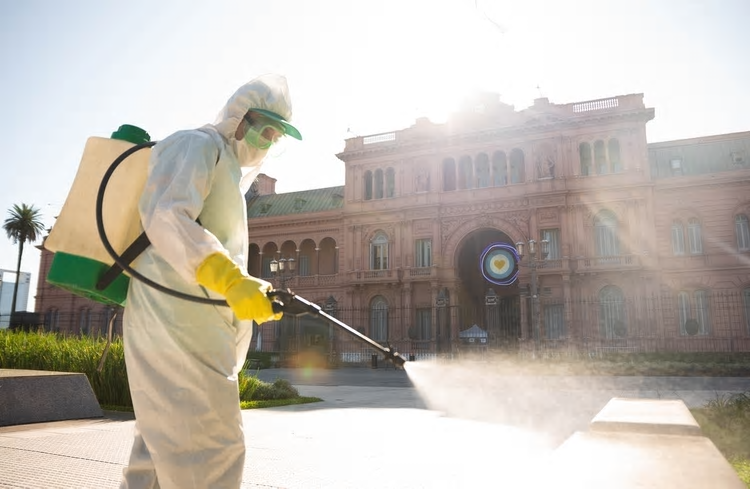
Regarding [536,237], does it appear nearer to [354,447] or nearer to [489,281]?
[489,281]

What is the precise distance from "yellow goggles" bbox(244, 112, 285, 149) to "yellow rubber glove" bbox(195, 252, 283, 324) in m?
0.72

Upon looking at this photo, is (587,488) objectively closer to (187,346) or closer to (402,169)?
(187,346)

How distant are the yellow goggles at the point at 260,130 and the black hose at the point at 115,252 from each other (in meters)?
0.41

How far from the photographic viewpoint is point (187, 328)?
196 centimetres

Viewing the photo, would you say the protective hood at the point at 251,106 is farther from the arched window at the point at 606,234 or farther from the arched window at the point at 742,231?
the arched window at the point at 742,231

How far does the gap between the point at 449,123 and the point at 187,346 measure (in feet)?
108

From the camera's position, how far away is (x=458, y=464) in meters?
4.07

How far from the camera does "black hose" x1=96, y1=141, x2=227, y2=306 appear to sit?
1.93 meters

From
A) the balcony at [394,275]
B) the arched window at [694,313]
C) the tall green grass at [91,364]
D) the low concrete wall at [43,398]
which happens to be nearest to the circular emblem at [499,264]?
the balcony at [394,275]

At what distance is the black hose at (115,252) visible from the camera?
1934mm

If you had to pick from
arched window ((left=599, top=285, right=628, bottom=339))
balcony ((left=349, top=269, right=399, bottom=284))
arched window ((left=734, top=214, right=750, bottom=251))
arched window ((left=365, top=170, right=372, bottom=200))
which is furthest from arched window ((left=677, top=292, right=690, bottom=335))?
arched window ((left=365, top=170, right=372, bottom=200))

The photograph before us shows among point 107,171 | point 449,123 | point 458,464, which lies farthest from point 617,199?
point 107,171

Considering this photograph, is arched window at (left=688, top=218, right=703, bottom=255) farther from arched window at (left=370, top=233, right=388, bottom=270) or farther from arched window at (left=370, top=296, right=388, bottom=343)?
arched window at (left=370, top=296, right=388, bottom=343)

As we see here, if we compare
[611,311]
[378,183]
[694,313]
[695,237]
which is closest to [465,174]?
[378,183]
